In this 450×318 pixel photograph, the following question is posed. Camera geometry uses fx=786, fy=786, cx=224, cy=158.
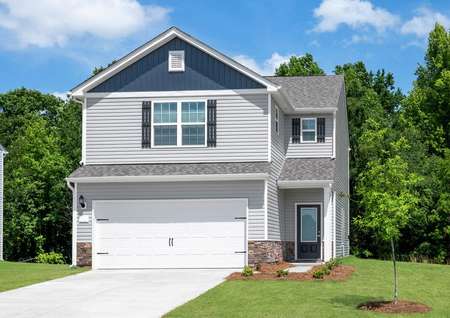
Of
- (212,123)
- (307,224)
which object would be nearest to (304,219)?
(307,224)

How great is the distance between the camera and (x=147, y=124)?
28172 mm

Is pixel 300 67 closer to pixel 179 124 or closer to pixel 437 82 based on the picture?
pixel 437 82

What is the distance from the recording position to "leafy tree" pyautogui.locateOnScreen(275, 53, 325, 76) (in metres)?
53.0

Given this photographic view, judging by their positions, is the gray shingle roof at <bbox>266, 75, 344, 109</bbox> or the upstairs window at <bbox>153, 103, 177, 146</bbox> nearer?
the upstairs window at <bbox>153, 103, 177, 146</bbox>

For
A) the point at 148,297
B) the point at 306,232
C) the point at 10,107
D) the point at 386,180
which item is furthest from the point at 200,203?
the point at 10,107

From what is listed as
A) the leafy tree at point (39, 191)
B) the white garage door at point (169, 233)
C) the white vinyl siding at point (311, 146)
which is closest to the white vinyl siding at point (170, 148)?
the white garage door at point (169, 233)

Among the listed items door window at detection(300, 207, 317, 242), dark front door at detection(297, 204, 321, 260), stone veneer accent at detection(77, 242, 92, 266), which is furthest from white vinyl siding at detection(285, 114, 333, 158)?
stone veneer accent at detection(77, 242, 92, 266)

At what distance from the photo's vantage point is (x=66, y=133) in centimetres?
4956

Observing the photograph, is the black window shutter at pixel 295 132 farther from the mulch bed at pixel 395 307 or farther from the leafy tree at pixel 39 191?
the leafy tree at pixel 39 191

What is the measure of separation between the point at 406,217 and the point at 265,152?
10.9 metres

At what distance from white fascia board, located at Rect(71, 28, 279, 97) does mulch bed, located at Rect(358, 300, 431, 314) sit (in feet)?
38.0

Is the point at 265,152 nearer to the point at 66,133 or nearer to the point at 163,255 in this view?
the point at 163,255

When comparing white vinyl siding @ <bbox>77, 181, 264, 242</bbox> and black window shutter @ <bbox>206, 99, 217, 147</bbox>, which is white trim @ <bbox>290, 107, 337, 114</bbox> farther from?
white vinyl siding @ <bbox>77, 181, 264, 242</bbox>

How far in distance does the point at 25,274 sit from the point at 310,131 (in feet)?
42.6
